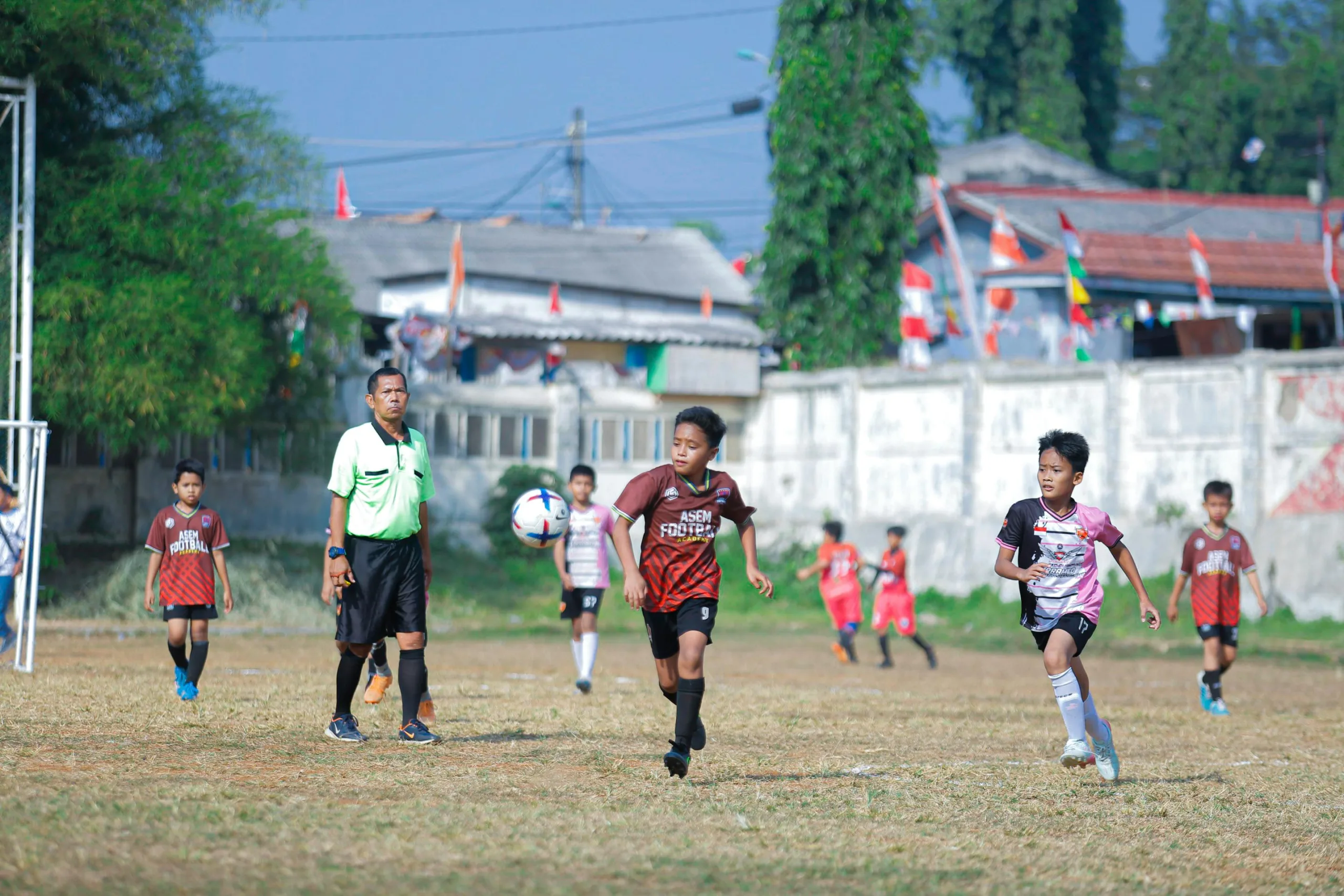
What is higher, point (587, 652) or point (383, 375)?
point (383, 375)

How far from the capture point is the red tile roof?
3562 centimetres

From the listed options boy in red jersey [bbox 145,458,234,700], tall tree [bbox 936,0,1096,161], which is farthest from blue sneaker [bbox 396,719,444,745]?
tall tree [bbox 936,0,1096,161]

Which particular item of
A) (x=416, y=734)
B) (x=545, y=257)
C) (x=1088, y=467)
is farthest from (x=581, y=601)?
(x=545, y=257)

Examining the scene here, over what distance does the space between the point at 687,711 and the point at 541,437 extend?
24737 mm

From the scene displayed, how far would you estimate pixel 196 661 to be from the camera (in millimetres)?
11734

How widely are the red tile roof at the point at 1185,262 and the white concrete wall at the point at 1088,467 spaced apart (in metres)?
7.24

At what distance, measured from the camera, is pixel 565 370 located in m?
34.9

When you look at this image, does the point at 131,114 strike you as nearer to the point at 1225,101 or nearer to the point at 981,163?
the point at 981,163

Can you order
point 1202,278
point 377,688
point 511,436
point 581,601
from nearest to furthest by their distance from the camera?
point 377,688, point 581,601, point 511,436, point 1202,278

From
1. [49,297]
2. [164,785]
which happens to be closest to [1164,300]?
[49,297]

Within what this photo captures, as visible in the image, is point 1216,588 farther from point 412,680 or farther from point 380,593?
point 380,593

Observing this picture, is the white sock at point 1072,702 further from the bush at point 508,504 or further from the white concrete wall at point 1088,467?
the bush at point 508,504

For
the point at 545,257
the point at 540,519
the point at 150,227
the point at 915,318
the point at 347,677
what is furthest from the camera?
the point at 545,257

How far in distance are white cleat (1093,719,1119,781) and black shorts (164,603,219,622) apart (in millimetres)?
6467
